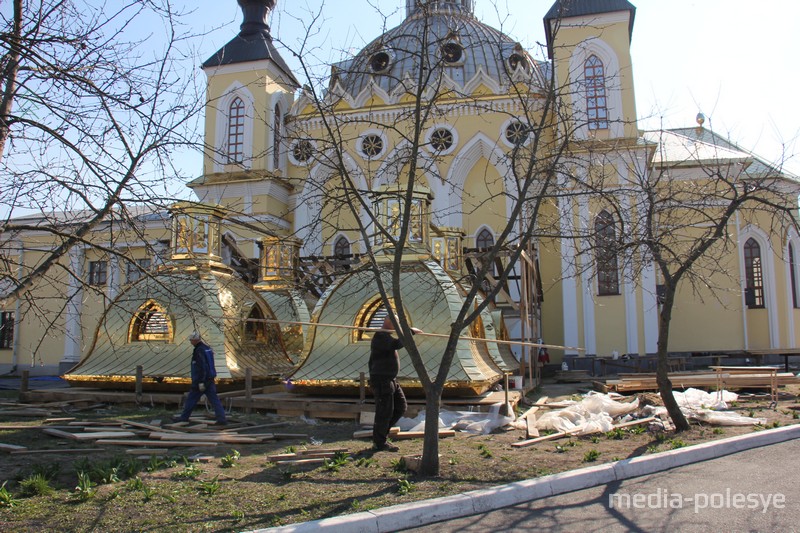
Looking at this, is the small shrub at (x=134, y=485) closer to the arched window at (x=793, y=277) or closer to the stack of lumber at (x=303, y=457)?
the stack of lumber at (x=303, y=457)

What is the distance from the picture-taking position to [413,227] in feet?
43.2

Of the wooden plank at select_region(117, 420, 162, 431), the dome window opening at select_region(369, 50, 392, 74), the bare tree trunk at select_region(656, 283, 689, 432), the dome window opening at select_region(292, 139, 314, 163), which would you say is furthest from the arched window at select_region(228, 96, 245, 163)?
the bare tree trunk at select_region(656, 283, 689, 432)

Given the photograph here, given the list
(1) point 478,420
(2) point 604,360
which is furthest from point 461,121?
(1) point 478,420

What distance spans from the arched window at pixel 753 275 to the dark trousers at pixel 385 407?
1982 centimetres

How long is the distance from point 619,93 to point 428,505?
850 inches

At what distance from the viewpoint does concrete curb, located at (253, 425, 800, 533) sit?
478cm

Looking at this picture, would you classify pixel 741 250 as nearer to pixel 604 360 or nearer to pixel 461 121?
pixel 604 360

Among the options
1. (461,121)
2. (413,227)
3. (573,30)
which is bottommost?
(413,227)

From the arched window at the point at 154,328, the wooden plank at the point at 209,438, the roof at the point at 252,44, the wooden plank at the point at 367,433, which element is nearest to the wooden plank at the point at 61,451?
the wooden plank at the point at 209,438

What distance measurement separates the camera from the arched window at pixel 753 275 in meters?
23.8

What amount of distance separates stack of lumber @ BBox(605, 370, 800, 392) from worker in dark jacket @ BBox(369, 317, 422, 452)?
723cm

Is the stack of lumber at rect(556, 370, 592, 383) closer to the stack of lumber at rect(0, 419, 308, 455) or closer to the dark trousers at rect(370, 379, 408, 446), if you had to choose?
the stack of lumber at rect(0, 419, 308, 455)

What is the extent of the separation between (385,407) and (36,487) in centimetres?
357

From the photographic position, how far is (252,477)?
20.7ft
